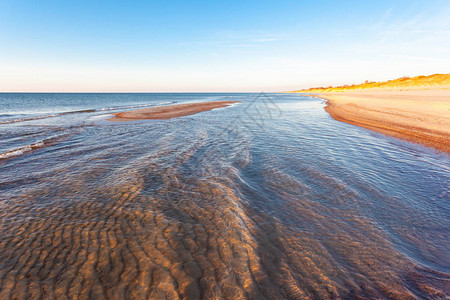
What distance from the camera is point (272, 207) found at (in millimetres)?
6000

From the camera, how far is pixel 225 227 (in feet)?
16.5

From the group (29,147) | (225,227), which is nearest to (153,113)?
(29,147)

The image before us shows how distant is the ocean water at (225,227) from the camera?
11.4 feet

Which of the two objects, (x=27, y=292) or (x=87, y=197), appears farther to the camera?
(x=87, y=197)

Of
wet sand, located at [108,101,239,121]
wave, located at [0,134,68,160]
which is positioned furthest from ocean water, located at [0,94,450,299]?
wet sand, located at [108,101,239,121]

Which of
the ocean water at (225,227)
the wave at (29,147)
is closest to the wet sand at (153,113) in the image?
the wave at (29,147)

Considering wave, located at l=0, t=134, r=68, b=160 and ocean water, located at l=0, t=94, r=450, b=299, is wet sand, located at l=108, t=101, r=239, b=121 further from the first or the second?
ocean water, located at l=0, t=94, r=450, b=299

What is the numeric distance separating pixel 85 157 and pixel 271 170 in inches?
389

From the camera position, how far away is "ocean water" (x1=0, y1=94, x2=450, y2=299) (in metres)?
3.46

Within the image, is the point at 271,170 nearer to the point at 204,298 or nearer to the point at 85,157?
the point at 204,298

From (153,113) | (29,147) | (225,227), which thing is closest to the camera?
(225,227)

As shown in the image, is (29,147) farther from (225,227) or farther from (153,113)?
(153,113)

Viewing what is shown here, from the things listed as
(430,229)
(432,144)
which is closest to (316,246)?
(430,229)

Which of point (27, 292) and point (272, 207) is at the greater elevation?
point (27, 292)
